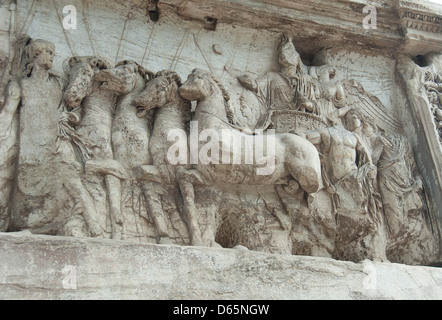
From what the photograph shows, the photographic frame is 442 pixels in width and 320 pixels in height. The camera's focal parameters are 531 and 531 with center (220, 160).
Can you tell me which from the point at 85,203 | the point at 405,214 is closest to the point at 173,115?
the point at 85,203

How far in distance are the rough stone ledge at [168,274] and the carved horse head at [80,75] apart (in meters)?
1.21

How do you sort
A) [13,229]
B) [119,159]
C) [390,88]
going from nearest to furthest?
[13,229]
[119,159]
[390,88]

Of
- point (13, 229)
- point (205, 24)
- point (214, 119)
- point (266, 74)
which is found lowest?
point (13, 229)

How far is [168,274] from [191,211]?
26.3 inches

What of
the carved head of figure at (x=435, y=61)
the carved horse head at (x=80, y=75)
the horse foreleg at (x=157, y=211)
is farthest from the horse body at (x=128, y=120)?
the carved head of figure at (x=435, y=61)

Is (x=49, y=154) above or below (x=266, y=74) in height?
below

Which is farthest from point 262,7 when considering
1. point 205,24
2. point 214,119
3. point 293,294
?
point 293,294

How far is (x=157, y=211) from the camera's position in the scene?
3.91m

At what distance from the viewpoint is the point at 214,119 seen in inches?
167

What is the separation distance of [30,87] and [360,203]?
2.83m

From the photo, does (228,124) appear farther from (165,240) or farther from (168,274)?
(168,274)

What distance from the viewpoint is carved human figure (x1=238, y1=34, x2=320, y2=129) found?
16.0 ft
